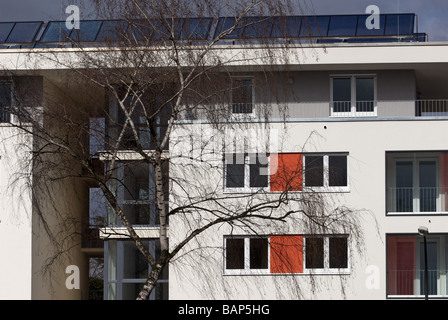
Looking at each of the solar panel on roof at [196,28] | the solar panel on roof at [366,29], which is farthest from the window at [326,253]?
the solar panel on roof at [366,29]

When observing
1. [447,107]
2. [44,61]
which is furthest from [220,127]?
[447,107]

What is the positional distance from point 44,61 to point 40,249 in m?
5.08

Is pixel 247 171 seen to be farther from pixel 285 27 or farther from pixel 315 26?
pixel 315 26

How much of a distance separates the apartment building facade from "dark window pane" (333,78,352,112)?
6cm

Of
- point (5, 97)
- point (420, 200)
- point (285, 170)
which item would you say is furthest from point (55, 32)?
point (420, 200)

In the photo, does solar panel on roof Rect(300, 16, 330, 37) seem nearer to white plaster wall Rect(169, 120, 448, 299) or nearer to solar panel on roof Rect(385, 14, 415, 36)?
solar panel on roof Rect(385, 14, 415, 36)

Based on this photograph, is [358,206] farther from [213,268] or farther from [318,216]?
[213,268]

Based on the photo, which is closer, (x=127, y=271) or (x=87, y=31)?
(x=87, y=31)

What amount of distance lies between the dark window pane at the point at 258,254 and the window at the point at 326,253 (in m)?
1.09

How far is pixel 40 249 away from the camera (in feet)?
87.6

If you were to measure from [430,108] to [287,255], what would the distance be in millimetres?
8069

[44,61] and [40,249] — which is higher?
[44,61]

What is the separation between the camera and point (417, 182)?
2570 cm

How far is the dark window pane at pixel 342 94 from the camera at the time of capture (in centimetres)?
2742
